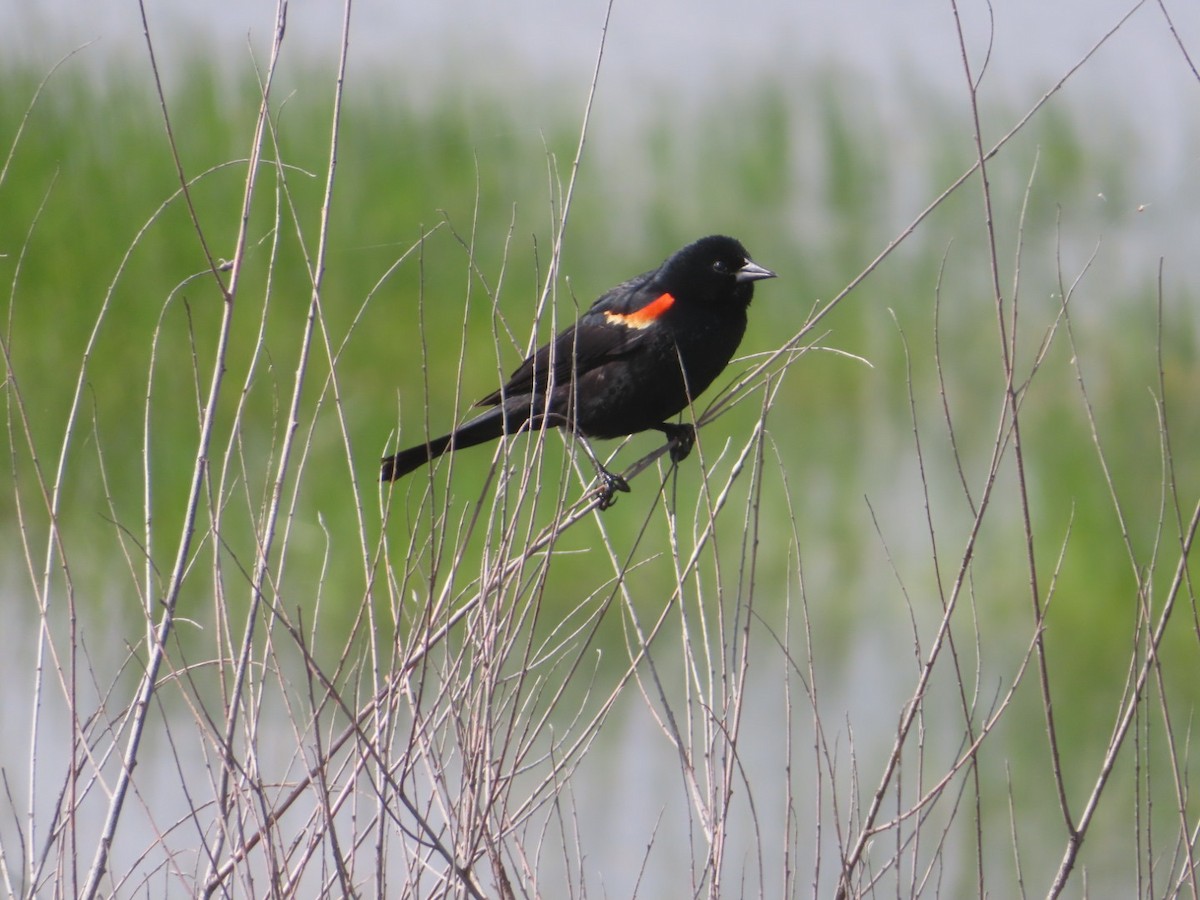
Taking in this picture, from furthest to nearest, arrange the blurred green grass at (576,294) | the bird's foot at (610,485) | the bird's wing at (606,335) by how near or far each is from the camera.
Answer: the blurred green grass at (576,294)
the bird's wing at (606,335)
the bird's foot at (610,485)

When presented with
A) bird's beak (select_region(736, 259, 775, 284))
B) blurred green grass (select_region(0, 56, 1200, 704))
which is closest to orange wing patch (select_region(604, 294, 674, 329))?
bird's beak (select_region(736, 259, 775, 284))

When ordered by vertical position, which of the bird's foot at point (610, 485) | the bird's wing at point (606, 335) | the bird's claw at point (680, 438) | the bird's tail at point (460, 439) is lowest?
the bird's foot at point (610, 485)

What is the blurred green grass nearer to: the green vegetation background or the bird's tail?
the green vegetation background

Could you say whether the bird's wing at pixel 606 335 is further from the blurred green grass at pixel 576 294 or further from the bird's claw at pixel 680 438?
the blurred green grass at pixel 576 294

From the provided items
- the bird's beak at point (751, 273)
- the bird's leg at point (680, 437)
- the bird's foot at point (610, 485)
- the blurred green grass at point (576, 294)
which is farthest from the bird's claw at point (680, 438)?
the blurred green grass at point (576, 294)

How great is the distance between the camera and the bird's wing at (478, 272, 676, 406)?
2643 mm

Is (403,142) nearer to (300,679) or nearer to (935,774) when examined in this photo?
(300,679)

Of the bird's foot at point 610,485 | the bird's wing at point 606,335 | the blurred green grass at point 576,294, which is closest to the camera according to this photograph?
the bird's foot at point 610,485

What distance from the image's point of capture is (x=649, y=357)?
8.43ft

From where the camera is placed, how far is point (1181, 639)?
4.84m

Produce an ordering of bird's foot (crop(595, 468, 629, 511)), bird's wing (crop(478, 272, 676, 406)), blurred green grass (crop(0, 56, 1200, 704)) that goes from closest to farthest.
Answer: bird's foot (crop(595, 468, 629, 511))
bird's wing (crop(478, 272, 676, 406))
blurred green grass (crop(0, 56, 1200, 704))

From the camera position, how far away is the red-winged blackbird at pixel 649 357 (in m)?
2.57

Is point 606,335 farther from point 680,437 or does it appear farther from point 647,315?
point 680,437

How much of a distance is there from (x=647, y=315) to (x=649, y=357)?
14cm
